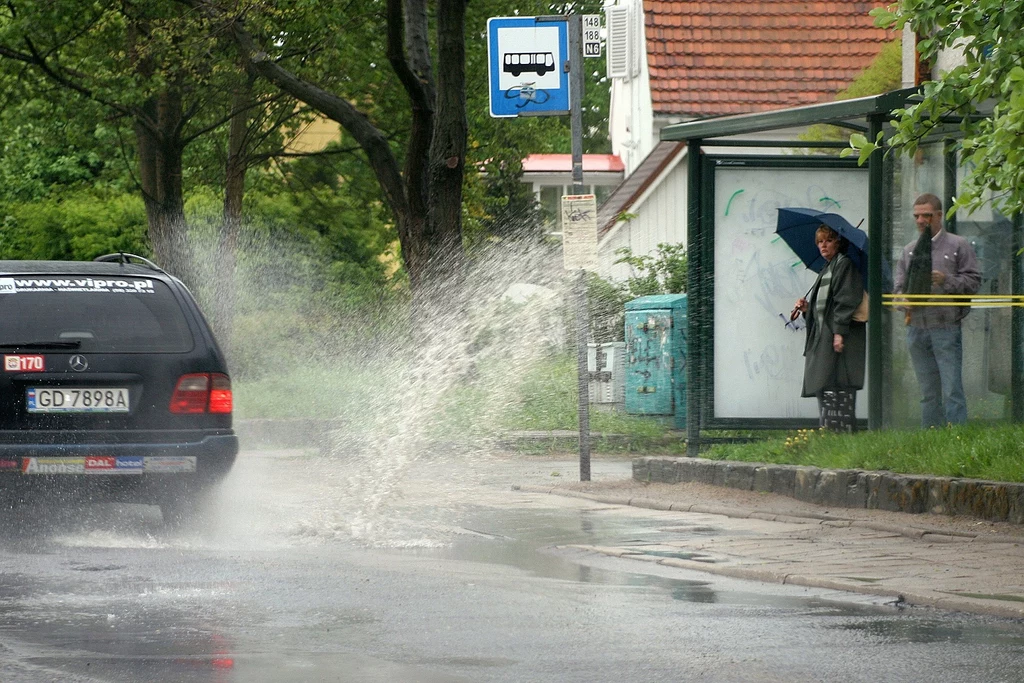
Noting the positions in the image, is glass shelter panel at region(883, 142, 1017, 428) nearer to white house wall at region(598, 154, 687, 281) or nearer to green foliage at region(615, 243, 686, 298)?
green foliage at region(615, 243, 686, 298)

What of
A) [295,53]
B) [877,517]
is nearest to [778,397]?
[877,517]

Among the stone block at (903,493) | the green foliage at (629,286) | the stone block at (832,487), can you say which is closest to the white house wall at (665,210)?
the green foliage at (629,286)

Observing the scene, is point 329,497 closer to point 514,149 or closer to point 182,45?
point 182,45

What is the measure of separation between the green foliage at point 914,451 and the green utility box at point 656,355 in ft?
16.4

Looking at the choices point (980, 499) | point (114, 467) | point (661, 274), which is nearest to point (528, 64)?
point (980, 499)

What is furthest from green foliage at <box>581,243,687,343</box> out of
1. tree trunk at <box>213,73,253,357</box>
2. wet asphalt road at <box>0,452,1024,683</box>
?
wet asphalt road at <box>0,452,1024,683</box>

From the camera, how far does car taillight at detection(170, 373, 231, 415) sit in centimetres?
1000

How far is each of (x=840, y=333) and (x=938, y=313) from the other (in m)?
0.78

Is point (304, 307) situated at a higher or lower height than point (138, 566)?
higher

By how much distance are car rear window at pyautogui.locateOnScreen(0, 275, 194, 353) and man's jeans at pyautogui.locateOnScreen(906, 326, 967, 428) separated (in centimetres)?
571

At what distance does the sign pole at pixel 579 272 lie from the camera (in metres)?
14.3

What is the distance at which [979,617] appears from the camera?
752cm

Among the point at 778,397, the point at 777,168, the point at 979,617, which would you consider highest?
the point at 777,168

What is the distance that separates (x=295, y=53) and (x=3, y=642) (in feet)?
61.2
